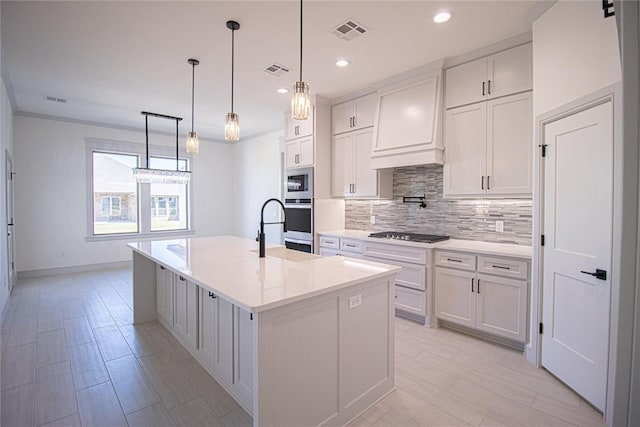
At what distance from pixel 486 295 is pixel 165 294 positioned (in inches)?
127

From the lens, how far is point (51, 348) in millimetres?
2877

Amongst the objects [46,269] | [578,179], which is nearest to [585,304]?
[578,179]

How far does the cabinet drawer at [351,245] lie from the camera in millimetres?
3939

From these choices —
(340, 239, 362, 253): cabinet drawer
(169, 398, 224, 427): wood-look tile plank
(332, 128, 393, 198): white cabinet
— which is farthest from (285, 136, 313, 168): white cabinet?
(169, 398, 224, 427): wood-look tile plank

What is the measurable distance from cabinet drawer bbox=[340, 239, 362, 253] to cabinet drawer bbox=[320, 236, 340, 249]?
2.8 inches

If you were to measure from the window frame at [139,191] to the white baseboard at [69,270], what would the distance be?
1.67ft

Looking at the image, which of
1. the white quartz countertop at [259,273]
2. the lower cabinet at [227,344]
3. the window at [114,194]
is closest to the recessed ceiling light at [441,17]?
the white quartz countertop at [259,273]

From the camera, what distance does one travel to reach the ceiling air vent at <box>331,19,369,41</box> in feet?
8.57

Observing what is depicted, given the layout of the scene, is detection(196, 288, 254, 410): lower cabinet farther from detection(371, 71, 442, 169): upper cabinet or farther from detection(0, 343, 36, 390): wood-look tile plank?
detection(371, 71, 442, 169): upper cabinet

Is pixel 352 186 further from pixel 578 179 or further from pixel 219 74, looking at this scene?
pixel 578 179

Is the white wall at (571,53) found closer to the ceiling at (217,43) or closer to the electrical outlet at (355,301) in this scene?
the ceiling at (217,43)

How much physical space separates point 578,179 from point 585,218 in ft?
0.90

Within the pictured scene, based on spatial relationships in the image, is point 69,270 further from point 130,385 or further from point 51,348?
point 130,385

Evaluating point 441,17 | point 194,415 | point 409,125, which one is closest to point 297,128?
point 409,125
